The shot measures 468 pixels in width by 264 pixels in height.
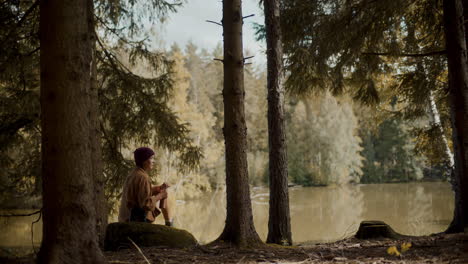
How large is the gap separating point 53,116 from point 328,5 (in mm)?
5076

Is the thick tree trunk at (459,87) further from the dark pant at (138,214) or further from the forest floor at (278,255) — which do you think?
the dark pant at (138,214)

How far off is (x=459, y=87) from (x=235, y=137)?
3.24 metres

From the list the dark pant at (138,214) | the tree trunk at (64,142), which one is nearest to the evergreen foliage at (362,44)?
the dark pant at (138,214)

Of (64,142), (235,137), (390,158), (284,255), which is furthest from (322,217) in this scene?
(390,158)

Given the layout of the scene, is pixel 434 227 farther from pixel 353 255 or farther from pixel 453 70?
pixel 353 255

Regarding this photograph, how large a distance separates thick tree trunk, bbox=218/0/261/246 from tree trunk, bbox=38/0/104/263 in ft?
6.21

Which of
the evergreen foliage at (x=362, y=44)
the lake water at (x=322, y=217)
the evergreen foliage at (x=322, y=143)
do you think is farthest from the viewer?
the evergreen foliage at (x=322, y=143)

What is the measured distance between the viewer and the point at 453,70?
5516mm

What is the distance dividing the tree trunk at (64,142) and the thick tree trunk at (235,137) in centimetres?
189

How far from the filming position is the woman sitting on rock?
14.9ft

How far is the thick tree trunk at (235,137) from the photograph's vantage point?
168 inches

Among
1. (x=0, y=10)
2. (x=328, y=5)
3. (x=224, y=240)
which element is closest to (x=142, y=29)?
(x=0, y=10)

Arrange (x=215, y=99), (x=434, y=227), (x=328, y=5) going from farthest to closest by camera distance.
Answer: (x=215, y=99) < (x=434, y=227) < (x=328, y=5)

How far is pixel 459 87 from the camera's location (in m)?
5.45
